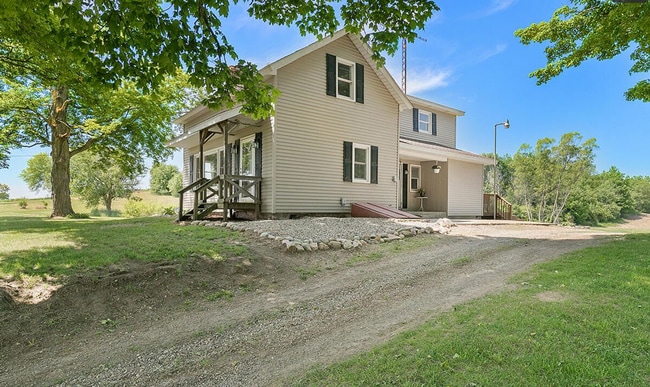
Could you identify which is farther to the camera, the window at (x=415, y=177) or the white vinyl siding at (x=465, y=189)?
the window at (x=415, y=177)

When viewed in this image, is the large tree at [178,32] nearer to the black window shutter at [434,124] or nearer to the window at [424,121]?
the window at [424,121]

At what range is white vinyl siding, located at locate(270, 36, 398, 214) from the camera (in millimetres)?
11305

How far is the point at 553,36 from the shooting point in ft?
34.4

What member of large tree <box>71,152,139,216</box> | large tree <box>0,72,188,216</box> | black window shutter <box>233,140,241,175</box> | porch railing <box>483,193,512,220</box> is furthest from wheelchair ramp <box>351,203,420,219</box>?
large tree <box>71,152,139,216</box>

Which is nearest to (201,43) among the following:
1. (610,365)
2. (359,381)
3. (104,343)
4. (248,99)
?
(248,99)

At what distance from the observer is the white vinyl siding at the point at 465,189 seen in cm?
1702

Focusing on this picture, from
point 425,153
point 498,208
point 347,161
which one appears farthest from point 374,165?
point 498,208

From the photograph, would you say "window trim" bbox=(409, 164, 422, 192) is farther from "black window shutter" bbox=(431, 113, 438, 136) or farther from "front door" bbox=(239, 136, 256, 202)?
"front door" bbox=(239, 136, 256, 202)

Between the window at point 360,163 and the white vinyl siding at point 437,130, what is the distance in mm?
5078

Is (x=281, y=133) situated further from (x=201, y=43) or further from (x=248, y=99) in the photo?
(x=201, y=43)

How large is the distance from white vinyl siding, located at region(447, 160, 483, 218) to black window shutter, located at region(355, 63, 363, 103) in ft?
20.8

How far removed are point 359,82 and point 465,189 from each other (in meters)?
8.39

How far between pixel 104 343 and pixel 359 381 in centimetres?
284

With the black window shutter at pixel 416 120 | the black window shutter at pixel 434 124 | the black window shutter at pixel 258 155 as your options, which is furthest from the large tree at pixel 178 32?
the black window shutter at pixel 434 124
